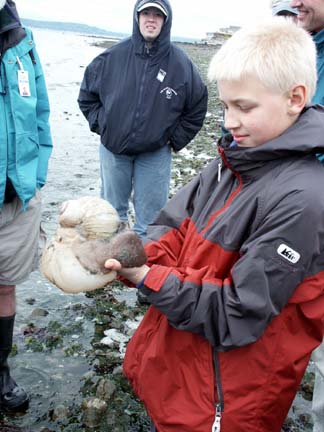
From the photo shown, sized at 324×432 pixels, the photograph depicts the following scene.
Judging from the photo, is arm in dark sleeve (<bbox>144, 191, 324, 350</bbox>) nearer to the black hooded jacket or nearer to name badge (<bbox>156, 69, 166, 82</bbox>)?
the black hooded jacket

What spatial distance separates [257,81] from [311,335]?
47.8 inches

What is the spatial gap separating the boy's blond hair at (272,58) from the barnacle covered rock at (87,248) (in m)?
0.83

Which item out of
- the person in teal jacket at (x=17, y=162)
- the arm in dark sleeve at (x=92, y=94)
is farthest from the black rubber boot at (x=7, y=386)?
the arm in dark sleeve at (x=92, y=94)

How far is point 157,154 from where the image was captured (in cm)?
565

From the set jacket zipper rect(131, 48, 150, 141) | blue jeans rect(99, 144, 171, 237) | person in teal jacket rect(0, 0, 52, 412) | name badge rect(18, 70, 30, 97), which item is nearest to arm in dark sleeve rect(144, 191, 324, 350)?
person in teal jacket rect(0, 0, 52, 412)

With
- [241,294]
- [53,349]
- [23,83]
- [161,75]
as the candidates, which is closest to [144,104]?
[161,75]

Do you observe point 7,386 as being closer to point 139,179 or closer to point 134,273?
point 134,273

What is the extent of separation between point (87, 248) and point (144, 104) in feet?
11.3

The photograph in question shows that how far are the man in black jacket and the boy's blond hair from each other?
3277 millimetres

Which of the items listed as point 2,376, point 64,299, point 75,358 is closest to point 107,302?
point 64,299

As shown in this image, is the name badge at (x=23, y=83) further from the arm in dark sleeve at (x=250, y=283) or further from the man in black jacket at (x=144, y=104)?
the man in black jacket at (x=144, y=104)

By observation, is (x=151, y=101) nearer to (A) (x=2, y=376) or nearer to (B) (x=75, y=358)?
(B) (x=75, y=358)

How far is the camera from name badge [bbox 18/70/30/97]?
10.9ft

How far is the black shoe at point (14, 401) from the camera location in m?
3.63
